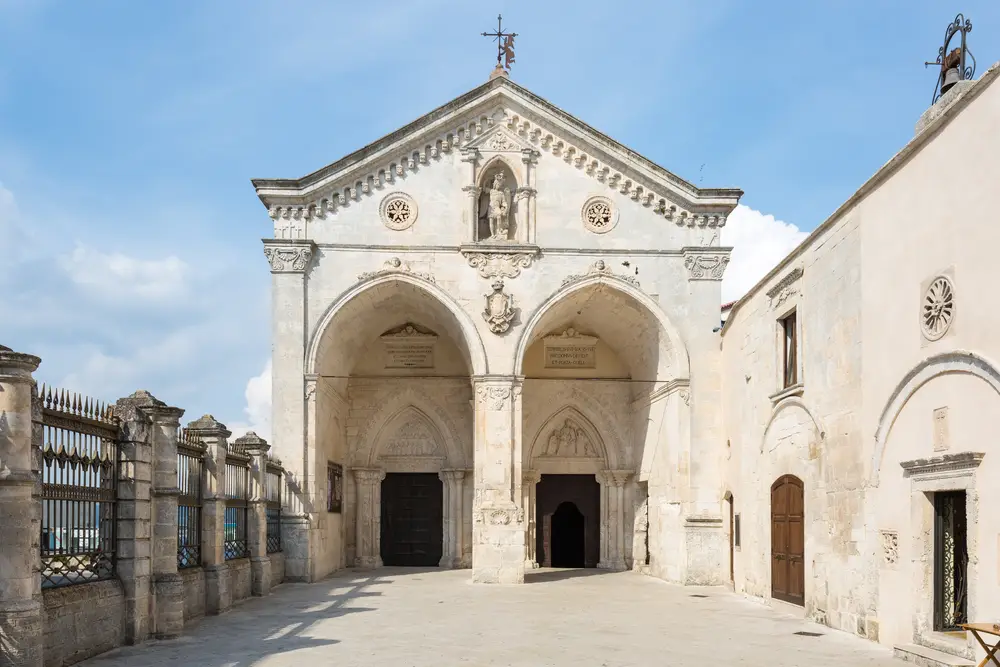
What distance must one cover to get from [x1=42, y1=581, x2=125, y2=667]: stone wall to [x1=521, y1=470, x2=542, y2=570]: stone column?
14.9 metres

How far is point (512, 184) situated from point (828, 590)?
1202cm

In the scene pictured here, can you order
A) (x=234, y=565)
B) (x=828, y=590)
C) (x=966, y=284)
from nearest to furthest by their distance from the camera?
(x=966, y=284), (x=828, y=590), (x=234, y=565)

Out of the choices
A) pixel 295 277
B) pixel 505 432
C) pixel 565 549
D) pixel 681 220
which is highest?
pixel 681 220

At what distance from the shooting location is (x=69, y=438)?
11.0m

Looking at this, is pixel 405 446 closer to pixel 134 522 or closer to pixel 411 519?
pixel 411 519

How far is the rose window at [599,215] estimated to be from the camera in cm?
2267

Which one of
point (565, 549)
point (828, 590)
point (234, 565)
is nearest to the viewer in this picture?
point (828, 590)

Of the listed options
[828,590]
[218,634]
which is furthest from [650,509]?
[218,634]

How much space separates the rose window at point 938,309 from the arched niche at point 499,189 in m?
12.2

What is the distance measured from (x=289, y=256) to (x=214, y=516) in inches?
309

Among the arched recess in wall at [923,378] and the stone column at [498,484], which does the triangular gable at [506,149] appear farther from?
the arched recess in wall at [923,378]

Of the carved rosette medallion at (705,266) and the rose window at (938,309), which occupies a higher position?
the carved rosette medallion at (705,266)

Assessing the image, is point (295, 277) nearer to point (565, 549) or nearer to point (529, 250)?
point (529, 250)

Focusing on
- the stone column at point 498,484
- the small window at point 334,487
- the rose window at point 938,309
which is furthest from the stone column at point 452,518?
the rose window at point 938,309
